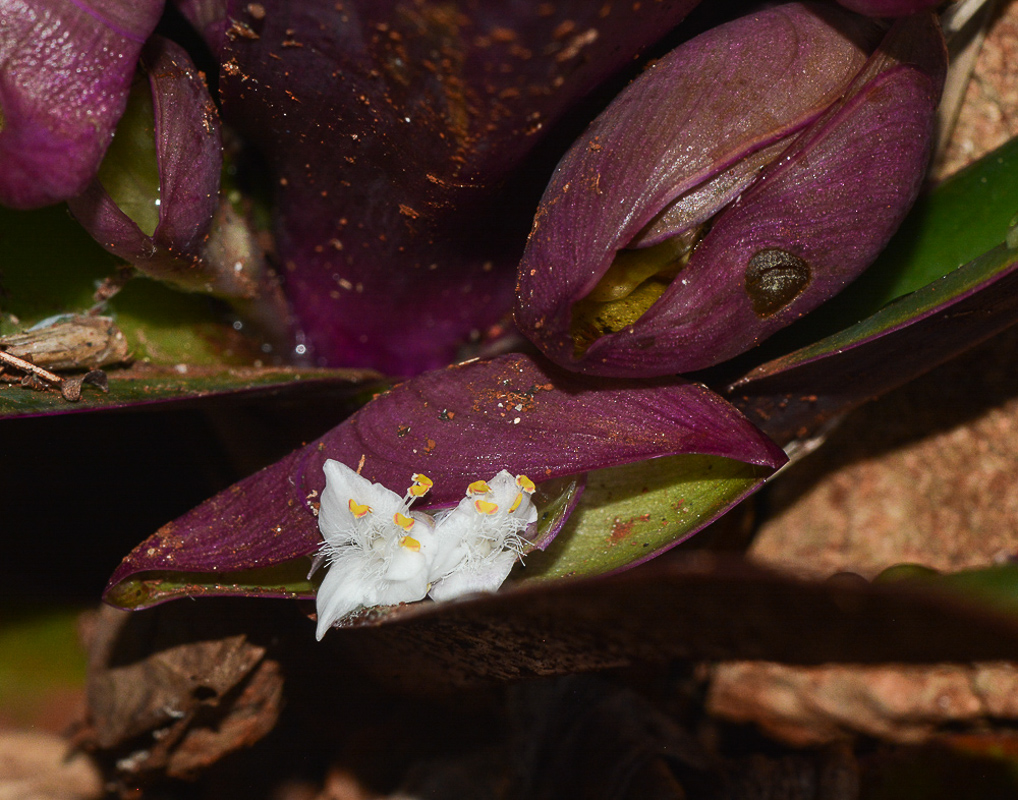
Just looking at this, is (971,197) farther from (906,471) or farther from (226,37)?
(226,37)

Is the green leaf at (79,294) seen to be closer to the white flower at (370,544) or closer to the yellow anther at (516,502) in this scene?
the white flower at (370,544)

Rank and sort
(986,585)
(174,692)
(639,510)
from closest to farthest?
1. (986,585)
2. (639,510)
3. (174,692)

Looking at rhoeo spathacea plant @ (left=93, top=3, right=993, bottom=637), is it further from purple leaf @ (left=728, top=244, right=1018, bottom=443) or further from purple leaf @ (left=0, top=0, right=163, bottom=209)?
purple leaf @ (left=0, top=0, right=163, bottom=209)

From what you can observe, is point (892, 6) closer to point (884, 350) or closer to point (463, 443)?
point (884, 350)

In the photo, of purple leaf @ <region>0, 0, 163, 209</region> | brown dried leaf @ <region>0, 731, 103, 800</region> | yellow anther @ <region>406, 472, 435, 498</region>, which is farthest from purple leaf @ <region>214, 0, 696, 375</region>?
brown dried leaf @ <region>0, 731, 103, 800</region>

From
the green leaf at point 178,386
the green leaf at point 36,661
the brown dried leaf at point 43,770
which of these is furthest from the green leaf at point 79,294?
the brown dried leaf at point 43,770

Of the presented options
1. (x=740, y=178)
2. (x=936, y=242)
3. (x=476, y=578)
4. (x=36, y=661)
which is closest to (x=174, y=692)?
(x=36, y=661)
